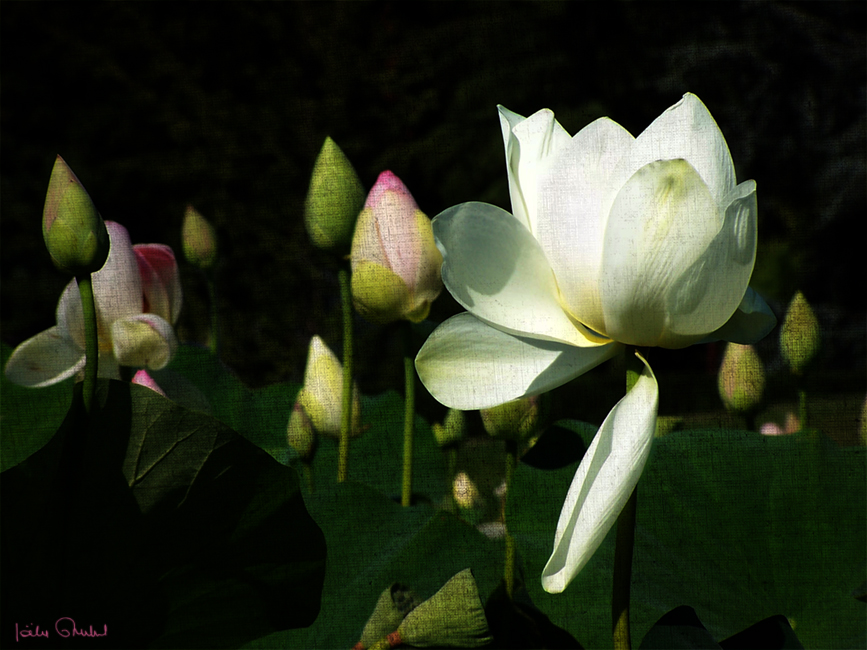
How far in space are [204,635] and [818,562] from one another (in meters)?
0.22

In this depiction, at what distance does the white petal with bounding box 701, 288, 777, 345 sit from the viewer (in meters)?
0.21

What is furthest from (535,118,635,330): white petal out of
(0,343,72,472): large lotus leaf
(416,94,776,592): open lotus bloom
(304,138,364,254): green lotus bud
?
(0,343,72,472): large lotus leaf

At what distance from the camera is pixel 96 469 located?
0.77ft

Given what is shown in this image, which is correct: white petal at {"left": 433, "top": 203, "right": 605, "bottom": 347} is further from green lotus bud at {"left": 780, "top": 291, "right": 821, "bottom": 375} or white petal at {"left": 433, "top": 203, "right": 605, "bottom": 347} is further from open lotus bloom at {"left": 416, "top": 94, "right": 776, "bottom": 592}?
green lotus bud at {"left": 780, "top": 291, "right": 821, "bottom": 375}

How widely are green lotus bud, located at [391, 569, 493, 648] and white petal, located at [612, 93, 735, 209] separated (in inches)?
5.1

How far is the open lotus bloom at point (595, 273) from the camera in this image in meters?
0.19

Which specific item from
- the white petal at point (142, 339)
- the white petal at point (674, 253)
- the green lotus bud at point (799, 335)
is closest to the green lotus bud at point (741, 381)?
the green lotus bud at point (799, 335)

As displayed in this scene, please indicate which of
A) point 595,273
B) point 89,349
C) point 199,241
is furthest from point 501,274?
point 199,241

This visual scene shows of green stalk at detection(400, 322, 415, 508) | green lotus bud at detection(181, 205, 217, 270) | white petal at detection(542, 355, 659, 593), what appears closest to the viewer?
white petal at detection(542, 355, 659, 593)

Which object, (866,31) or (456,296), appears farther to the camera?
(866,31)

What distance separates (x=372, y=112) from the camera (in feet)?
1.25

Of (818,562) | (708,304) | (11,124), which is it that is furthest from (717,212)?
(11,124)

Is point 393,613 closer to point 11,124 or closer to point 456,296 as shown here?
point 456,296
